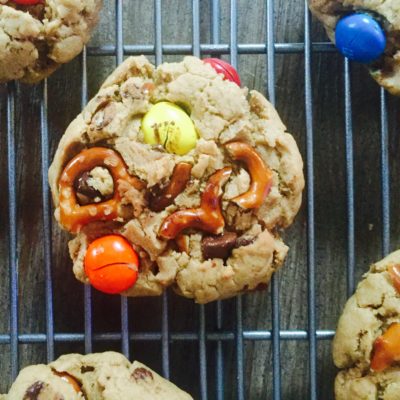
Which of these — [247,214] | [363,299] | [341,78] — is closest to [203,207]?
[247,214]

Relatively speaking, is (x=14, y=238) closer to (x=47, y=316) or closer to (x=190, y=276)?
(x=47, y=316)

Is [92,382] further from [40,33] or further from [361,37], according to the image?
[361,37]

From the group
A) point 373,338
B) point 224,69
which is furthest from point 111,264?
point 373,338

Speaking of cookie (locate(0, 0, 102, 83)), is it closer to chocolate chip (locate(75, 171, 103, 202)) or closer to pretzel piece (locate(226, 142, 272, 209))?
chocolate chip (locate(75, 171, 103, 202))

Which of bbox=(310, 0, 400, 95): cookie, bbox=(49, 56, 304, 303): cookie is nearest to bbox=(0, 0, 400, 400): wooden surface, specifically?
bbox=(310, 0, 400, 95): cookie

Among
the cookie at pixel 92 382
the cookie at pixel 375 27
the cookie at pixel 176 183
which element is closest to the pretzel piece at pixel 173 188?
the cookie at pixel 176 183
